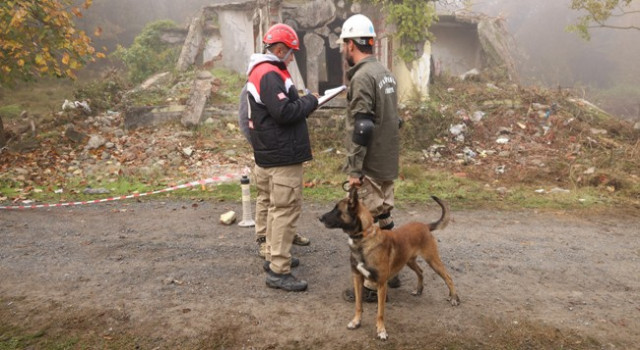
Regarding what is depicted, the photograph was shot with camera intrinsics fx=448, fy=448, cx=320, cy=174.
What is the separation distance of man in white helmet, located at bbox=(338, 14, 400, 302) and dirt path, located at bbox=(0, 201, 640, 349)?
2.03 ft

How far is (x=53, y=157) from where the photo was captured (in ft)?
30.4

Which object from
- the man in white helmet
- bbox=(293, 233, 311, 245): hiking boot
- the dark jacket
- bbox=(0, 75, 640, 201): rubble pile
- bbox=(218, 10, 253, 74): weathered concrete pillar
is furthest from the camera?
bbox=(218, 10, 253, 74): weathered concrete pillar

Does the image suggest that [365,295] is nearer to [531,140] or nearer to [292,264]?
[292,264]

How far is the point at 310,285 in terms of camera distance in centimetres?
432

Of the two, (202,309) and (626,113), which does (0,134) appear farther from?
(626,113)

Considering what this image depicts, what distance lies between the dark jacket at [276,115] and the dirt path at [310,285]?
129 centimetres

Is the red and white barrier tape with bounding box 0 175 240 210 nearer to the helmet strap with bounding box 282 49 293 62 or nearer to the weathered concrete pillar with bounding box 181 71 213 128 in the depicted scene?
the weathered concrete pillar with bounding box 181 71 213 128

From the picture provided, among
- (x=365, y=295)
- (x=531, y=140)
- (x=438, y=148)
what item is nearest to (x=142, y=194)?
(x=365, y=295)

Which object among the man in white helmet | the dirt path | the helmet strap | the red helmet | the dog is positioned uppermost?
the red helmet

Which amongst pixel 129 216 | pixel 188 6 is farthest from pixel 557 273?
pixel 188 6

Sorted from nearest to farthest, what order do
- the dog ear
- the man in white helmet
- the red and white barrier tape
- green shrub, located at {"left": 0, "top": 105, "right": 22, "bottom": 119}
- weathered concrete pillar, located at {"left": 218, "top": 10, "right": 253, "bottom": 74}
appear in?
the dog ear, the man in white helmet, the red and white barrier tape, green shrub, located at {"left": 0, "top": 105, "right": 22, "bottom": 119}, weathered concrete pillar, located at {"left": 218, "top": 10, "right": 253, "bottom": 74}

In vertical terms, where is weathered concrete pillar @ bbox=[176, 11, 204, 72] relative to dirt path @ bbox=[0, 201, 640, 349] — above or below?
above

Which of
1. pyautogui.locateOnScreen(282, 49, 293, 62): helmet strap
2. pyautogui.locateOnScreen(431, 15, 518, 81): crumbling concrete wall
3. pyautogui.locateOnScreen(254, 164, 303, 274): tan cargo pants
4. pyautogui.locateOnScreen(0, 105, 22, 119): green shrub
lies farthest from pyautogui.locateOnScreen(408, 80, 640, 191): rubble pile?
pyautogui.locateOnScreen(0, 105, 22, 119): green shrub

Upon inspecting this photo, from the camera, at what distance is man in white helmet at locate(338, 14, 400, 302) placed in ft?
12.3
